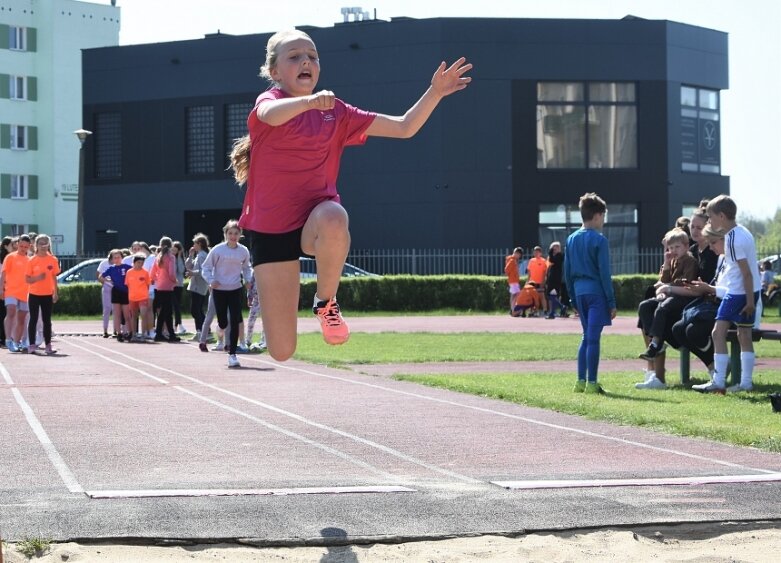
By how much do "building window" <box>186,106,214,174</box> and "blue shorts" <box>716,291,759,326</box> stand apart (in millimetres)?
38897

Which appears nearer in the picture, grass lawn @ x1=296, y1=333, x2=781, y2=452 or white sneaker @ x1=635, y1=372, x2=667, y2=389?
grass lawn @ x1=296, y1=333, x2=781, y2=452

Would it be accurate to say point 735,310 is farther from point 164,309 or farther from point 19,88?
point 19,88

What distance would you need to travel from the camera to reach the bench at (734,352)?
13.6 m

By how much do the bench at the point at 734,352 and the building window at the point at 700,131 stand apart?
117 feet

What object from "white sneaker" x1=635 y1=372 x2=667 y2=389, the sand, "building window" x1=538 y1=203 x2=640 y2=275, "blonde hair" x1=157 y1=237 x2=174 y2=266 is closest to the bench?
"white sneaker" x1=635 y1=372 x2=667 y2=389

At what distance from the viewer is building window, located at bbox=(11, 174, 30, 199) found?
249 ft

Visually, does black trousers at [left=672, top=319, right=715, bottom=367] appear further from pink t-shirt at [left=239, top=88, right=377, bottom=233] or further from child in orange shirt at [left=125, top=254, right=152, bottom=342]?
child in orange shirt at [left=125, top=254, right=152, bottom=342]

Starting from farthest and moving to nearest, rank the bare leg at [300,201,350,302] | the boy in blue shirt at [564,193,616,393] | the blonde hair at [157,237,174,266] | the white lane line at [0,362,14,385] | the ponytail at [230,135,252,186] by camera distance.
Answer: the blonde hair at [157,237,174,266] → the white lane line at [0,362,14,385] → the boy in blue shirt at [564,193,616,393] → the ponytail at [230,135,252,186] → the bare leg at [300,201,350,302]

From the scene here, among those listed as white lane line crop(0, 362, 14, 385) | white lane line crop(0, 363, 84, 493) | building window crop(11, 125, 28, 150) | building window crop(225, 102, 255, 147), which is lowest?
white lane line crop(0, 362, 14, 385)

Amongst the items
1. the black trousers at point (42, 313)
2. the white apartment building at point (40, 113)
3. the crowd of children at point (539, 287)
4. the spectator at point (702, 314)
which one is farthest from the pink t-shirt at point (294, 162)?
the white apartment building at point (40, 113)

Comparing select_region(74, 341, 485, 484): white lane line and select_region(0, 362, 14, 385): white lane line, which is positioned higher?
select_region(74, 341, 485, 484): white lane line

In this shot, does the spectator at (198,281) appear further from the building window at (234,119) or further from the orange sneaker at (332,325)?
the building window at (234,119)

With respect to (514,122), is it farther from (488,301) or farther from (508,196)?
(488,301)

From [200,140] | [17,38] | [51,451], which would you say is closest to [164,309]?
[51,451]
